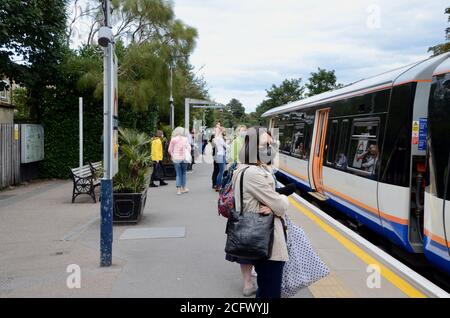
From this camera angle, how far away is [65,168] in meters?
17.2

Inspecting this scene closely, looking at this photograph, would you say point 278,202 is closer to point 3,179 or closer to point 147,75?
point 3,179

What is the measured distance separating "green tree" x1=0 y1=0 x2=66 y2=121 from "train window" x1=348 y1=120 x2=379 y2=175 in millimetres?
10251

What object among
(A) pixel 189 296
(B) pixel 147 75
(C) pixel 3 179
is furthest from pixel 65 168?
(A) pixel 189 296

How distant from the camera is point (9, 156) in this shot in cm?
1471

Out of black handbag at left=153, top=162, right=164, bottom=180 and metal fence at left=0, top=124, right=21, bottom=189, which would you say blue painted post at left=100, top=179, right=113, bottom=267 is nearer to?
black handbag at left=153, top=162, right=164, bottom=180

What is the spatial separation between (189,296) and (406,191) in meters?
3.24

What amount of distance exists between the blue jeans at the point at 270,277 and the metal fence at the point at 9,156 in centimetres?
1247

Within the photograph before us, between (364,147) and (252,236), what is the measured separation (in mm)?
5028

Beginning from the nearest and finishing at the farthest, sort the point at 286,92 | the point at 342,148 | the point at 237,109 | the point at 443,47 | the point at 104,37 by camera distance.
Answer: the point at 104,37 → the point at 342,148 → the point at 443,47 → the point at 286,92 → the point at 237,109

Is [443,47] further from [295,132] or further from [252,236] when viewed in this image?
[252,236]

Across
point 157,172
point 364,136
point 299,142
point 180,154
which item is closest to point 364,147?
point 364,136

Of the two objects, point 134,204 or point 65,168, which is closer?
point 134,204

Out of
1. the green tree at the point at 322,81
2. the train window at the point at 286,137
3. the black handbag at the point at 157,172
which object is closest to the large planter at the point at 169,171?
the black handbag at the point at 157,172
